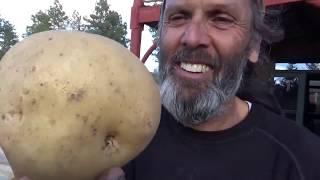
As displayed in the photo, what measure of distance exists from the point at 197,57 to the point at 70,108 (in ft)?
2.13

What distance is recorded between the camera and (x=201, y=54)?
1.78 metres

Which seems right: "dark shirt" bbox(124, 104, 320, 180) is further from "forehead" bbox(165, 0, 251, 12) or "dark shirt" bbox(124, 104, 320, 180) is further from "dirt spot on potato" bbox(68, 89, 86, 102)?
"dirt spot on potato" bbox(68, 89, 86, 102)

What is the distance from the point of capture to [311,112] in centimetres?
639

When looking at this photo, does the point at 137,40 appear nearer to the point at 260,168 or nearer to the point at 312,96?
the point at 312,96

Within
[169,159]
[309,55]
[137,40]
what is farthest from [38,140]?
[309,55]

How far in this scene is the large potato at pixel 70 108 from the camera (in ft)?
4.00

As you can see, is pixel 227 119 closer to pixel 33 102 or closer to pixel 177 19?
pixel 177 19

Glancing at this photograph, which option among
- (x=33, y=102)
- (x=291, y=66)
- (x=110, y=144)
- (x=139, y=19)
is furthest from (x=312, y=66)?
(x=33, y=102)

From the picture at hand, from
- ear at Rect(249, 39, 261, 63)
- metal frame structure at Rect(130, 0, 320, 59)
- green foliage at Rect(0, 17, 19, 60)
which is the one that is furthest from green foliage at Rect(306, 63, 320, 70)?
green foliage at Rect(0, 17, 19, 60)

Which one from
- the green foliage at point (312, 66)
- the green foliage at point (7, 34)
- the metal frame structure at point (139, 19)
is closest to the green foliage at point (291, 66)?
the green foliage at point (312, 66)

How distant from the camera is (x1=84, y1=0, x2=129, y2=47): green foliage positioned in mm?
54037

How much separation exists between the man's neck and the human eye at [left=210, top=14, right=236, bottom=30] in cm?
26

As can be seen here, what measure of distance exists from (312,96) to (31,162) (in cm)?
556

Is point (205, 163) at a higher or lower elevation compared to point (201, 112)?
lower
